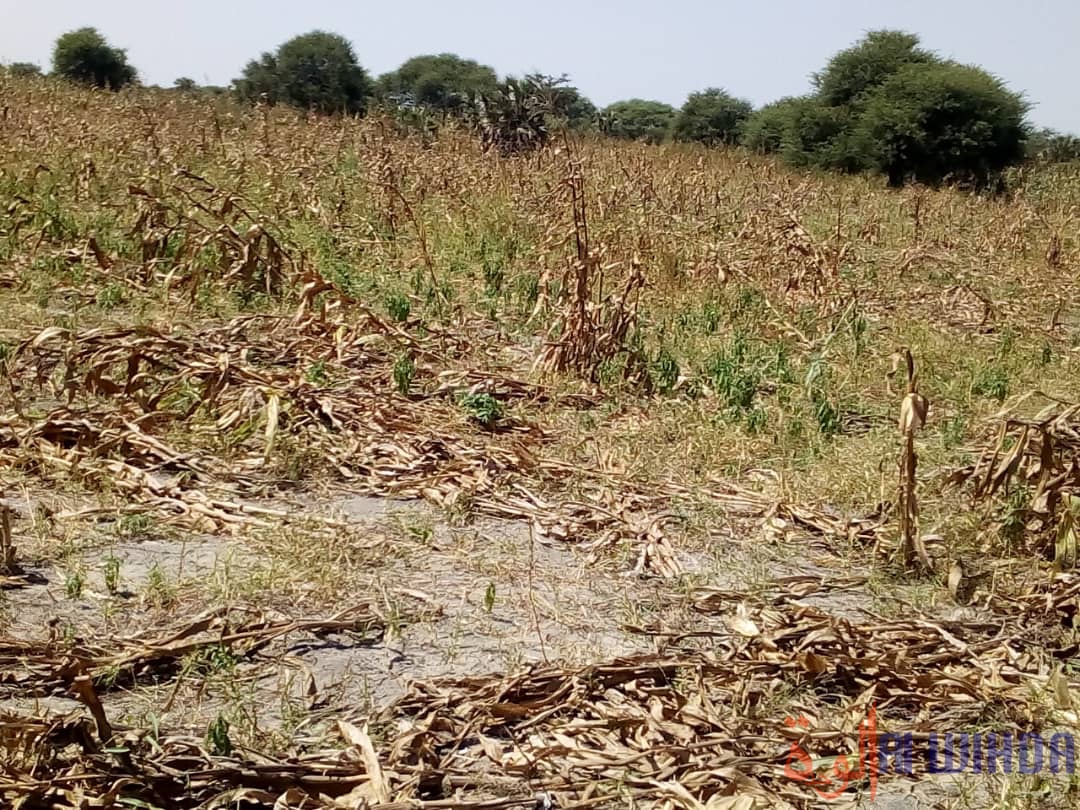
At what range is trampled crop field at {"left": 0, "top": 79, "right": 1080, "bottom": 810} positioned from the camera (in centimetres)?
234

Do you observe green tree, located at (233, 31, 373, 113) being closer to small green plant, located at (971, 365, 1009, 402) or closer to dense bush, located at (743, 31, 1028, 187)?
dense bush, located at (743, 31, 1028, 187)

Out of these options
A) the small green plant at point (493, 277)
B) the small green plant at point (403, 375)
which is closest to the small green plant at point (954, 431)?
Answer: the small green plant at point (403, 375)

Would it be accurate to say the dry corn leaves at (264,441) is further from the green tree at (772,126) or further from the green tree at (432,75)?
the green tree at (432,75)

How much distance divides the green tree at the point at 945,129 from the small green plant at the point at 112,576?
18.9 meters

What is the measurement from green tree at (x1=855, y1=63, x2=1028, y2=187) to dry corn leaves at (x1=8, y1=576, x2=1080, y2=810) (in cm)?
1820

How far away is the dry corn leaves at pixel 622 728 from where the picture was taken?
2.12m

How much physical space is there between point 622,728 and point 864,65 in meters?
23.8

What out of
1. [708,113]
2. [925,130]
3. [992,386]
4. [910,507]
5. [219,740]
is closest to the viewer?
[219,740]

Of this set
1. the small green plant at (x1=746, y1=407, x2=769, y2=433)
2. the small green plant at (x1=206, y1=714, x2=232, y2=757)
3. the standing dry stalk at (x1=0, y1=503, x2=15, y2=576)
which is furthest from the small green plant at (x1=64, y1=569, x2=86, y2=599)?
the small green plant at (x1=746, y1=407, x2=769, y2=433)

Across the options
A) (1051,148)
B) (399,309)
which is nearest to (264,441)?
(399,309)

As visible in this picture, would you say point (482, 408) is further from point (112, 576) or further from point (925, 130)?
point (925, 130)

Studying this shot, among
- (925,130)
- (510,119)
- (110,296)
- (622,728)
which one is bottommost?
(622,728)

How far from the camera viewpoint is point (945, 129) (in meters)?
19.9

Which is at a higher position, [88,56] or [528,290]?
[88,56]
